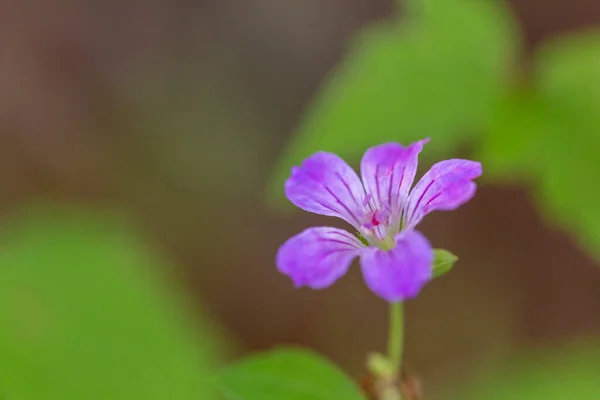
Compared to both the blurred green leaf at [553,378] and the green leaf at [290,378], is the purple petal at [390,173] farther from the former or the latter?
the blurred green leaf at [553,378]

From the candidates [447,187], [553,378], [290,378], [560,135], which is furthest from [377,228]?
[553,378]

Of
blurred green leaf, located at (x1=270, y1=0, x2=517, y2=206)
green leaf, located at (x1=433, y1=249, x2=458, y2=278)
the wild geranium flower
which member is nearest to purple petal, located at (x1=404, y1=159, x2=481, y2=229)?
the wild geranium flower

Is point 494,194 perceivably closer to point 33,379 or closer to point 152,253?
point 152,253

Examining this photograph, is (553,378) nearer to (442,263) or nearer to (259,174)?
(259,174)

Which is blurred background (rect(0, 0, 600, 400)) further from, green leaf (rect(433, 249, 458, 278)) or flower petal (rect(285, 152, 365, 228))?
green leaf (rect(433, 249, 458, 278))

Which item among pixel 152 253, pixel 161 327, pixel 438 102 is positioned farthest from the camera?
pixel 152 253

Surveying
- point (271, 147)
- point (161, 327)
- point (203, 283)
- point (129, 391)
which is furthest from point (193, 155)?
point (129, 391)

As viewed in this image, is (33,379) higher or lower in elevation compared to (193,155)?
lower
